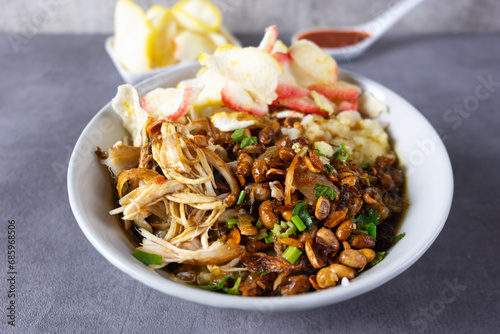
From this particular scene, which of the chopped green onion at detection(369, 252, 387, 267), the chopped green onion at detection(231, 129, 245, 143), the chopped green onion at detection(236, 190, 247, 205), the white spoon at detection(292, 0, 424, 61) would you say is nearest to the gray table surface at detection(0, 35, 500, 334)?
the white spoon at detection(292, 0, 424, 61)

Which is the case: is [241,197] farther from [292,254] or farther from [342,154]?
[342,154]

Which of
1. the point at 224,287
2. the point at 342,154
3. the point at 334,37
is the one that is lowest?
the point at 334,37

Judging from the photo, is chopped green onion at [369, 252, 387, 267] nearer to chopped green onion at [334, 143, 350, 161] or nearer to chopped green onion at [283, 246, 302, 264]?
Result: chopped green onion at [283, 246, 302, 264]

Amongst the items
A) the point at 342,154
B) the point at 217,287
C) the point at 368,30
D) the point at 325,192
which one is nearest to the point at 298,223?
the point at 325,192

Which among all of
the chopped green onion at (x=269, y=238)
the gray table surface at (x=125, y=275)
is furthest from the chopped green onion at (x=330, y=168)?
the gray table surface at (x=125, y=275)

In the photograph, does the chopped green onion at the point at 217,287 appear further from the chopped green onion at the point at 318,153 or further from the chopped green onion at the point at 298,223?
the chopped green onion at the point at 318,153

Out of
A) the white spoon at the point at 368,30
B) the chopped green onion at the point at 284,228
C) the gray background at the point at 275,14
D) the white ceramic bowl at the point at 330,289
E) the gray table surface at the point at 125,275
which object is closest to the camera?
the white ceramic bowl at the point at 330,289

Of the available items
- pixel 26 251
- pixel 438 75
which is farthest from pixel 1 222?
pixel 438 75
